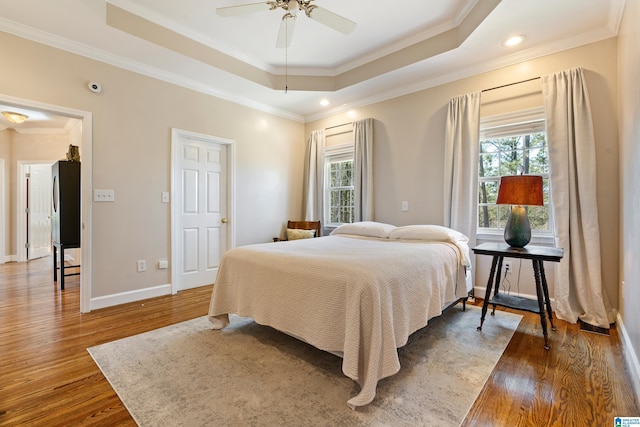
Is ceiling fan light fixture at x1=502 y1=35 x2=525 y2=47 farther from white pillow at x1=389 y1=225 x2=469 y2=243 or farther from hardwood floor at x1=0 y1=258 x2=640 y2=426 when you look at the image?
hardwood floor at x1=0 y1=258 x2=640 y2=426

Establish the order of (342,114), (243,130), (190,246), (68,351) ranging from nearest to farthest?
1. (68,351)
2. (190,246)
3. (243,130)
4. (342,114)

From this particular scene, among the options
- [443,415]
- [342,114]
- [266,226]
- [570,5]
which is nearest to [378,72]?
A: [342,114]

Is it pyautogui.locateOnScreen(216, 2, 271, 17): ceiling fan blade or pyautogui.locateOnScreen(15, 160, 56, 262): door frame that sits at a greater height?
pyautogui.locateOnScreen(216, 2, 271, 17): ceiling fan blade

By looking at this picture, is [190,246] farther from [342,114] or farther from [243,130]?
[342,114]

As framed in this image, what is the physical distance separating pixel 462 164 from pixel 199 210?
3482 mm

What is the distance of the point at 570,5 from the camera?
2299 millimetres

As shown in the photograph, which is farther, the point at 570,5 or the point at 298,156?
the point at 298,156

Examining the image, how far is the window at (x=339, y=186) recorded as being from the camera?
15.4ft

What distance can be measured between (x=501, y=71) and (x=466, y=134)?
0.76 meters

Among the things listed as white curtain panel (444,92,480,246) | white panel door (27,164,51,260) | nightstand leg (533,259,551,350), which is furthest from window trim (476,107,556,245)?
white panel door (27,164,51,260)

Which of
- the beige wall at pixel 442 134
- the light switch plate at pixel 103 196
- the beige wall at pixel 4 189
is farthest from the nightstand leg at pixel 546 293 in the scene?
the beige wall at pixel 4 189

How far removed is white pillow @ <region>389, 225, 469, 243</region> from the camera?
270cm

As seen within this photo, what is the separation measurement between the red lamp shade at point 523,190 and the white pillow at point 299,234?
2.71 m

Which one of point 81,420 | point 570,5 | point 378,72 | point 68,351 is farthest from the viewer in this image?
point 378,72
